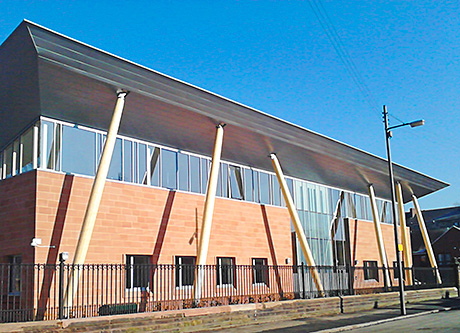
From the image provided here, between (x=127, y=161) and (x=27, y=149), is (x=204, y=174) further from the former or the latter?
(x=27, y=149)

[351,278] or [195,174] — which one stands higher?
[195,174]

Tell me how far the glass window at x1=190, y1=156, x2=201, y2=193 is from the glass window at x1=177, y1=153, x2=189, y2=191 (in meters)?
0.38

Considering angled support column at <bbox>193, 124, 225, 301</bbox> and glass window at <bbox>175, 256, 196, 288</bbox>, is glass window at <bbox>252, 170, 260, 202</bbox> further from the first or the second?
glass window at <bbox>175, 256, 196, 288</bbox>

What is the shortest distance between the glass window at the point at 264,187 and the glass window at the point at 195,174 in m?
5.18

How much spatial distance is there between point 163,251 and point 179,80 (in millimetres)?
7593

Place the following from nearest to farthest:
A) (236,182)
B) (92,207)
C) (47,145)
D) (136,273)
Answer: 1. (92,207)
2. (47,145)
3. (136,273)
4. (236,182)

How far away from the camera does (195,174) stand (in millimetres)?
25531

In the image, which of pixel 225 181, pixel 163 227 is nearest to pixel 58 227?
pixel 163 227

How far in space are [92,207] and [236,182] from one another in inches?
454

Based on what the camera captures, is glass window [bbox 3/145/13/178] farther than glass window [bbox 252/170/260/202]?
No

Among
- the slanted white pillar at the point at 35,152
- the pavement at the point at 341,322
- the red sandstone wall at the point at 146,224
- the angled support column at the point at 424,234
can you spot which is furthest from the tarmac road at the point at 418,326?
the angled support column at the point at 424,234

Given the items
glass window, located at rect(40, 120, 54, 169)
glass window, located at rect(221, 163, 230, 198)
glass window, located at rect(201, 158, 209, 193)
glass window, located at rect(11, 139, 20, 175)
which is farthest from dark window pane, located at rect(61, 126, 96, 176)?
glass window, located at rect(221, 163, 230, 198)

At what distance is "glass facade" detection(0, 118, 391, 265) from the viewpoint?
19.7 meters

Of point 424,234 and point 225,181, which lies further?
point 424,234
